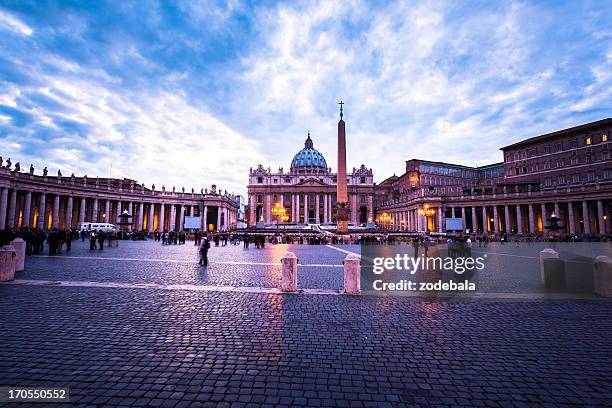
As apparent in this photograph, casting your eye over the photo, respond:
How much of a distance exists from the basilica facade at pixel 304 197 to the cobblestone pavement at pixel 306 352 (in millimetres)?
97284

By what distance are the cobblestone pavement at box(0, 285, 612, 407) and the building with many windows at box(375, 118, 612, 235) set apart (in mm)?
41852

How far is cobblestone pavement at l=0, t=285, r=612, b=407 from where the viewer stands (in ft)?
11.3

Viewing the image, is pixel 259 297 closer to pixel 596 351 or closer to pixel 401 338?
pixel 401 338

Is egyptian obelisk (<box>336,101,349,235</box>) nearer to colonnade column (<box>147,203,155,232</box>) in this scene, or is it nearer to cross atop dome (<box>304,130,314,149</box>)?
colonnade column (<box>147,203,155,232</box>)

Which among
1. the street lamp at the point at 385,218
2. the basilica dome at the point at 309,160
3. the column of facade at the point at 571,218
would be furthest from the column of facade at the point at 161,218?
the column of facade at the point at 571,218

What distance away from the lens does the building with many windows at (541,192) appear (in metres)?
48.7

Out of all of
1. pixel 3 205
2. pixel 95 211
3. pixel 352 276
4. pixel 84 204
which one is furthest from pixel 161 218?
pixel 352 276

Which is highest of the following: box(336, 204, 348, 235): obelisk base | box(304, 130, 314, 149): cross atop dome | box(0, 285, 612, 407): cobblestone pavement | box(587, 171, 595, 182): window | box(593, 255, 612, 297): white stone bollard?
box(304, 130, 314, 149): cross atop dome

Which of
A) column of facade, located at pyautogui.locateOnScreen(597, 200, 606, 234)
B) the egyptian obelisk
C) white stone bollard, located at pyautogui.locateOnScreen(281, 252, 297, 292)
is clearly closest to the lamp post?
column of facade, located at pyautogui.locateOnScreen(597, 200, 606, 234)

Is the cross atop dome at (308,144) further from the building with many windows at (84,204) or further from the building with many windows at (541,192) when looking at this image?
the building with many windows at (84,204)

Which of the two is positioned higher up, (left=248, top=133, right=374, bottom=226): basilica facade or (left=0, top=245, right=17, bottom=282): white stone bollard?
(left=248, top=133, right=374, bottom=226): basilica facade

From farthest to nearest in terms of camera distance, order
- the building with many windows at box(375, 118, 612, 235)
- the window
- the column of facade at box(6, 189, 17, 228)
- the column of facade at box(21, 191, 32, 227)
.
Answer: the window, the building with many windows at box(375, 118, 612, 235), the column of facade at box(21, 191, 32, 227), the column of facade at box(6, 189, 17, 228)

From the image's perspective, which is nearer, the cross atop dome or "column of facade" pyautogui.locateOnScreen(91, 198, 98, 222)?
"column of facade" pyautogui.locateOnScreen(91, 198, 98, 222)

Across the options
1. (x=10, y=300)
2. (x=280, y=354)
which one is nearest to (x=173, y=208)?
(x=10, y=300)
